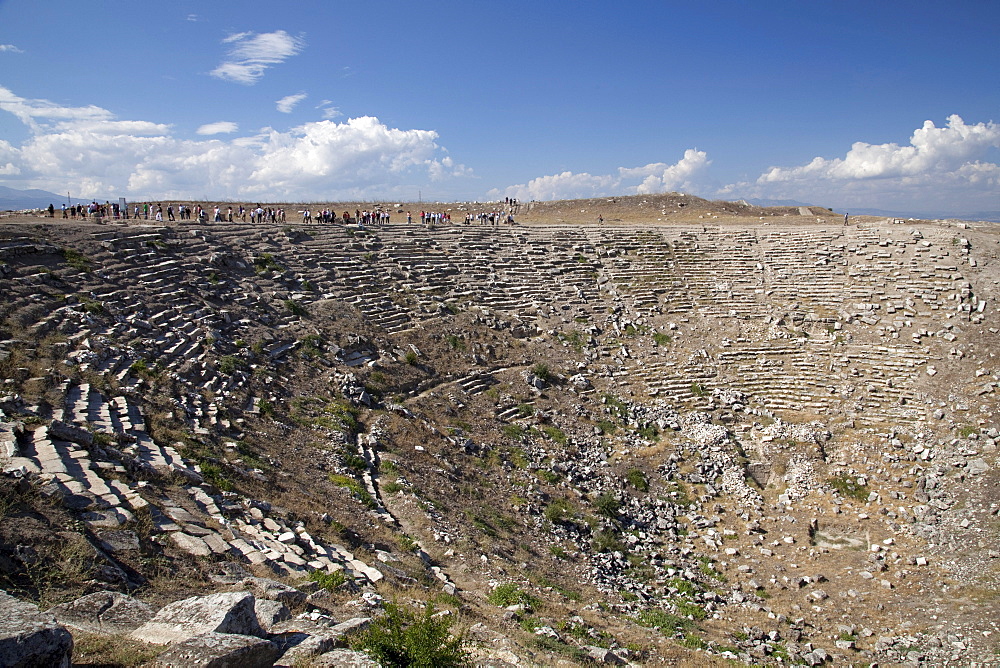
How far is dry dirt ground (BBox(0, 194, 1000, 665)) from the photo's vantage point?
10.1m

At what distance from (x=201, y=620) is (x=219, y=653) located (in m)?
0.92

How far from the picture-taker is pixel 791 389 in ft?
67.8

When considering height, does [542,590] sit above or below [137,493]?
below

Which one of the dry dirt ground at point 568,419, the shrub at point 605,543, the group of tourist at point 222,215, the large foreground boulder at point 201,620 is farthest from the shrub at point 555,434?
the group of tourist at point 222,215

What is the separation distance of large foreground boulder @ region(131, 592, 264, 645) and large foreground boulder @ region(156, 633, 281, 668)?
35cm

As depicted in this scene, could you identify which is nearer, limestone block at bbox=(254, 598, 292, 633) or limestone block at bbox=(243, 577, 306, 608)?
limestone block at bbox=(254, 598, 292, 633)

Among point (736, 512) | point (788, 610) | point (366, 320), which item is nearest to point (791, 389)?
point (736, 512)

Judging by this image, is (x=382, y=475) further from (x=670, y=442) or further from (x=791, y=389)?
(x=791, y=389)

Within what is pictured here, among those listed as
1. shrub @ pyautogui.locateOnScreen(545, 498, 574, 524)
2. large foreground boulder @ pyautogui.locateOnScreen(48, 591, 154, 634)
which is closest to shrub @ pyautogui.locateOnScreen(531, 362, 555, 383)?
shrub @ pyautogui.locateOnScreen(545, 498, 574, 524)

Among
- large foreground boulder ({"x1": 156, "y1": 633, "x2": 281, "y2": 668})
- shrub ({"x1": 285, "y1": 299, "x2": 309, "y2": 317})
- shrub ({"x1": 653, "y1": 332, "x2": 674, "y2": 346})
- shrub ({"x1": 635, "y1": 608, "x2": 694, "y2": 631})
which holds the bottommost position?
shrub ({"x1": 635, "y1": 608, "x2": 694, "y2": 631})

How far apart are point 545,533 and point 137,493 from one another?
8759 millimetres

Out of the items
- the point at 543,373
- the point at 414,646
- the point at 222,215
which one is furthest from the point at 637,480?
the point at 222,215

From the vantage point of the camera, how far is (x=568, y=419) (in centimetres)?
1972

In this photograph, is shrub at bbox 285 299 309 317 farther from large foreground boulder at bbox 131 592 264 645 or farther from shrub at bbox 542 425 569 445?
large foreground boulder at bbox 131 592 264 645
